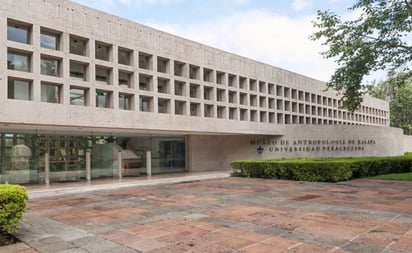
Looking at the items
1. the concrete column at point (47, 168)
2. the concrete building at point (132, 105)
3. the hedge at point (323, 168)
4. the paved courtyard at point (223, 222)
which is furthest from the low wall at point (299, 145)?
the paved courtyard at point (223, 222)

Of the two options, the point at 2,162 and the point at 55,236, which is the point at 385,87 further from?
the point at 55,236

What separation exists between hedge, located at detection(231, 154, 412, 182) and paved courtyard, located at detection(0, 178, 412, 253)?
3.24 metres

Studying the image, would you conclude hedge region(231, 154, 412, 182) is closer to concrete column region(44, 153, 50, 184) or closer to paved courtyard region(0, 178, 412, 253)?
paved courtyard region(0, 178, 412, 253)

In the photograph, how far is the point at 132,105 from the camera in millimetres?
14766

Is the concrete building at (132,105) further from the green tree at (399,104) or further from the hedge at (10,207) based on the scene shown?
the green tree at (399,104)

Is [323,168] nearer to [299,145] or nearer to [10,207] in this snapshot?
[299,145]

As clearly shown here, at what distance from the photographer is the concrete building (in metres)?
12.0

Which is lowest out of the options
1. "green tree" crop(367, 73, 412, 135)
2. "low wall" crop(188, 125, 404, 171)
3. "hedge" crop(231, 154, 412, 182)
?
"hedge" crop(231, 154, 412, 182)

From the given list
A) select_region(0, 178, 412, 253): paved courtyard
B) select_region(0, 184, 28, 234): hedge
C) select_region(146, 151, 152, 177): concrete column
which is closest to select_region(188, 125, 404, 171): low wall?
select_region(146, 151, 152, 177): concrete column

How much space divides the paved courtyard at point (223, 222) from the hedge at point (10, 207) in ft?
1.17

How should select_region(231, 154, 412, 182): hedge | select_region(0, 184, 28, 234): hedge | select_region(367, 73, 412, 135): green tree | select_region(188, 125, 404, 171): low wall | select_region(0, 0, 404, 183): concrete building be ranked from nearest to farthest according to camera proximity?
select_region(0, 184, 28, 234): hedge < select_region(0, 0, 404, 183): concrete building < select_region(231, 154, 412, 182): hedge < select_region(188, 125, 404, 171): low wall < select_region(367, 73, 412, 135): green tree

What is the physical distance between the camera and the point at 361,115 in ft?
99.9

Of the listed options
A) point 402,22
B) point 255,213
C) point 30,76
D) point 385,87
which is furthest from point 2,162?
point 385,87

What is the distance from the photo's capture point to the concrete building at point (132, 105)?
39.5 ft
